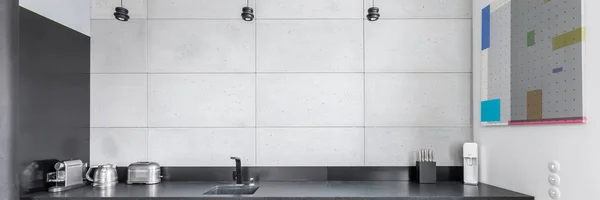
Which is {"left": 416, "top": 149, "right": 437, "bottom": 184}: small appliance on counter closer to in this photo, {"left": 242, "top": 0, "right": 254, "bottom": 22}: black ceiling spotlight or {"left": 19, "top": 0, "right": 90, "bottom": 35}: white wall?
{"left": 242, "top": 0, "right": 254, "bottom": 22}: black ceiling spotlight

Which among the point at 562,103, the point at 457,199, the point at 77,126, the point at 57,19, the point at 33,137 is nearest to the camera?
the point at 562,103

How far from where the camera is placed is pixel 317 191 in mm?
2191

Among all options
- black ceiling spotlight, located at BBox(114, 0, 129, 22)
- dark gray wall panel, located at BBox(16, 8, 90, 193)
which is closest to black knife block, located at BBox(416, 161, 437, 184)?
black ceiling spotlight, located at BBox(114, 0, 129, 22)

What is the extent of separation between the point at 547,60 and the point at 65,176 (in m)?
2.69

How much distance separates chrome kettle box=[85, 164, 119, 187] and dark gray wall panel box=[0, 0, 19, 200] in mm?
455

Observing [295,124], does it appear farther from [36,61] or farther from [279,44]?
[36,61]

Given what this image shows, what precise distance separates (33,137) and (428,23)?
8.43ft

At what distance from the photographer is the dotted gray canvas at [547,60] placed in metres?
1.71

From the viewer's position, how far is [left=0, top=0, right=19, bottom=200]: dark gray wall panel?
196cm

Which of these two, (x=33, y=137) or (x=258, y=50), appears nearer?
(x=33, y=137)

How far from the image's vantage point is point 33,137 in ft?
7.02

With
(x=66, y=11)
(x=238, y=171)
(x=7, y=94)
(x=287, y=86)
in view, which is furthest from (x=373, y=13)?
(x=7, y=94)

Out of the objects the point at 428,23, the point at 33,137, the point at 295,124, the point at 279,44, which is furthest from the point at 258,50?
the point at 33,137

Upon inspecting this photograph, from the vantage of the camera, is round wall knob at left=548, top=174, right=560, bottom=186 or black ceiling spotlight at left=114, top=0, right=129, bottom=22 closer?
round wall knob at left=548, top=174, right=560, bottom=186
